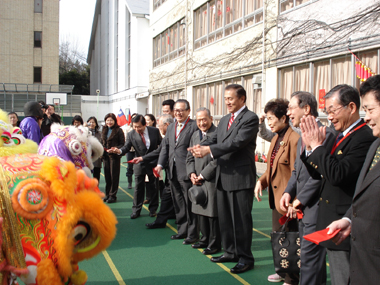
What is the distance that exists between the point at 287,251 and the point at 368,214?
6.31ft

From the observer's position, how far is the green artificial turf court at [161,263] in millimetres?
4734

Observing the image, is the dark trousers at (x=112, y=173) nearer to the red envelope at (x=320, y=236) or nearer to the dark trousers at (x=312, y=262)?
the dark trousers at (x=312, y=262)

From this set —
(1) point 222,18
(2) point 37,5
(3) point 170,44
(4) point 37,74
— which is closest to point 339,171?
(1) point 222,18

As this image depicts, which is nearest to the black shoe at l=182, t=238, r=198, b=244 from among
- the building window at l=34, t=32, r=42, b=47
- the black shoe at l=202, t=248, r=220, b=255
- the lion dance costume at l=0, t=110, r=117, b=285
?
the black shoe at l=202, t=248, r=220, b=255

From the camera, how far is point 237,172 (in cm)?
492

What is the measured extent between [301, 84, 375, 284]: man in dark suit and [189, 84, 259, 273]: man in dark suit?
5.43 feet

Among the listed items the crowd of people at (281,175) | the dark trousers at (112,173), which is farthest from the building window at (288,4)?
the dark trousers at (112,173)

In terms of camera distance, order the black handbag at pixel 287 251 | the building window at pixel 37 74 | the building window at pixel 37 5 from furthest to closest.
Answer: the building window at pixel 37 74, the building window at pixel 37 5, the black handbag at pixel 287 251

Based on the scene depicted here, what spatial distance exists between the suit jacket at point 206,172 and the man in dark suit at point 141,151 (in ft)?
6.91

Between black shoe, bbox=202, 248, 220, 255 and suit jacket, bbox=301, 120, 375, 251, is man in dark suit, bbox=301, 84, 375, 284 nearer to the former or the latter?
suit jacket, bbox=301, 120, 375, 251

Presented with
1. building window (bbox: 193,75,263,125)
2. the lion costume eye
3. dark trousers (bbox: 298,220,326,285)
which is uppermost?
building window (bbox: 193,75,263,125)

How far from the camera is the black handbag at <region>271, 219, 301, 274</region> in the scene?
13.5ft

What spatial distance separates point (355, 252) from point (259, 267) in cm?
283

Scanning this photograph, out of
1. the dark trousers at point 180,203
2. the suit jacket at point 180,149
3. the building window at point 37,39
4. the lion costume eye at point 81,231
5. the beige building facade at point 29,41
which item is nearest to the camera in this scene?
the lion costume eye at point 81,231
